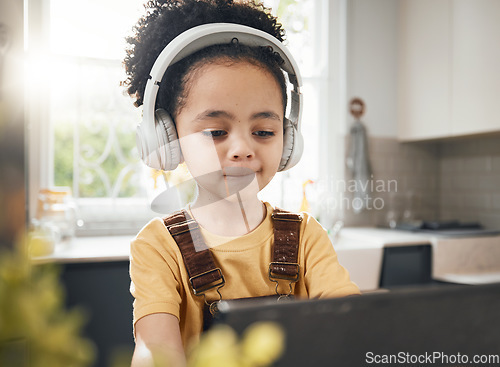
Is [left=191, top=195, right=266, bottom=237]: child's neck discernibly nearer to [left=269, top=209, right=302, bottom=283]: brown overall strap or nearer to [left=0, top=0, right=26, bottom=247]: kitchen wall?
[left=269, top=209, right=302, bottom=283]: brown overall strap

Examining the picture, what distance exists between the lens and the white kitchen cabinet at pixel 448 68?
1914 mm

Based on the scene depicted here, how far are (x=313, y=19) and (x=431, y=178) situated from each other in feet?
3.63

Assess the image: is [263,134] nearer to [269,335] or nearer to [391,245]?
[269,335]

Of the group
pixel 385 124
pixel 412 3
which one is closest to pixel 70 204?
pixel 385 124

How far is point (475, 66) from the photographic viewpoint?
197cm

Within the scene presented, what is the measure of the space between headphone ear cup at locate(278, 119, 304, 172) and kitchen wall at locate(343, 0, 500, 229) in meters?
1.67

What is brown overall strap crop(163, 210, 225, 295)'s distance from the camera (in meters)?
0.60

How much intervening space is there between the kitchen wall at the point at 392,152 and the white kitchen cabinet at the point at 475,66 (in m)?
0.27

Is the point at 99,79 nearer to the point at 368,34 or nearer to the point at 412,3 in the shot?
A: the point at 368,34

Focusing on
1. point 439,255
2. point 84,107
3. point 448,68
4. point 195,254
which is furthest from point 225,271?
point 448,68

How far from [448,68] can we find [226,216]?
1.84 metres

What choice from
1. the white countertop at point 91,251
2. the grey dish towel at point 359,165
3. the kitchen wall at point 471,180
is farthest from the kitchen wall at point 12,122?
the kitchen wall at point 471,180

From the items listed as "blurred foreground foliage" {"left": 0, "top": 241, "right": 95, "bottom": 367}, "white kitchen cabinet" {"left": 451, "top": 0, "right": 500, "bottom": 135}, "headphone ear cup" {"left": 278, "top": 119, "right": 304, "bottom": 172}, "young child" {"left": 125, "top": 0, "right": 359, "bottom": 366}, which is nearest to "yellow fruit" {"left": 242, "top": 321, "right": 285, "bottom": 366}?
"blurred foreground foliage" {"left": 0, "top": 241, "right": 95, "bottom": 367}

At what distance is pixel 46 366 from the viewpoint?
Result: 0.53 feet
